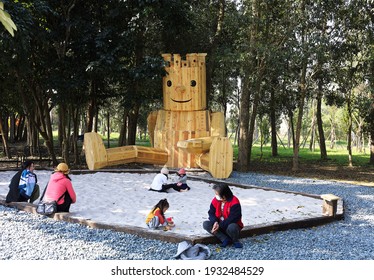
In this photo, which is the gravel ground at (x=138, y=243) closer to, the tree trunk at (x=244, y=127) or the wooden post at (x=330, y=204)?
the wooden post at (x=330, y=204)

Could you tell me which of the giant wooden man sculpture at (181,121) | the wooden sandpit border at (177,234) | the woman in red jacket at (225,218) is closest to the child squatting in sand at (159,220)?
the wooden sandpit border at (177,234)

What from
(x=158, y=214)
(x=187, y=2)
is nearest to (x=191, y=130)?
(x=187, y=2)

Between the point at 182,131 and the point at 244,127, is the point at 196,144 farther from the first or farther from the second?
the point at 244,127

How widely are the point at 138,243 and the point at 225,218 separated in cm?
138

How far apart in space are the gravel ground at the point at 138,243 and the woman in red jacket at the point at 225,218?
173mm

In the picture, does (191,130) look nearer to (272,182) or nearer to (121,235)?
(272,182)

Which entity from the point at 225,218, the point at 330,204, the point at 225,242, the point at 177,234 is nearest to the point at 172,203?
the point at 177,234

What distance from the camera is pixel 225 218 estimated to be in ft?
21.3

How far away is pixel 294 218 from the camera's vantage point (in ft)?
26.3

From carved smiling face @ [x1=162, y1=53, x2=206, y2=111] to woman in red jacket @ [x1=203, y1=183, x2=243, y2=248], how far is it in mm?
7824

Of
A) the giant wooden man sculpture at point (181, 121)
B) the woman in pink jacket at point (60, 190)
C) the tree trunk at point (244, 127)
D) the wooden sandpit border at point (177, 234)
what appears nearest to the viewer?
the wooden sandpit border at point (177, 234)

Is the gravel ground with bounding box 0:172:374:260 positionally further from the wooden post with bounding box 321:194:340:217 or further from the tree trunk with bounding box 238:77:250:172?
the tree trunk with bounding box 238:77:250:172

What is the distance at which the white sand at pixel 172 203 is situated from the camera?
7.93m

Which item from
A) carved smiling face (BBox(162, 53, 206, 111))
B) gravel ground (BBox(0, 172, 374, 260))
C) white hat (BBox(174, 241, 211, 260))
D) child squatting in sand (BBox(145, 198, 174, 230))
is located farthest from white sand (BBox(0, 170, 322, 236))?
carved smiling face (BBox(162, 53, 206, 111))
